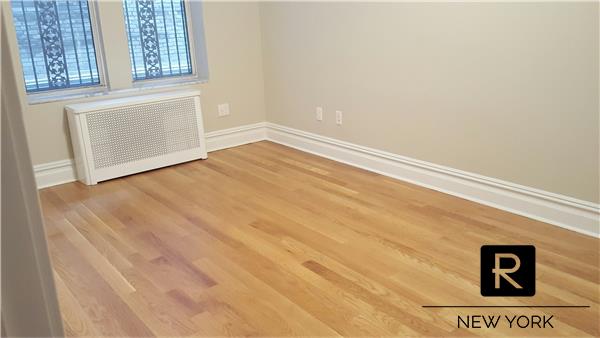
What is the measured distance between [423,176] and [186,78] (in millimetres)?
2300

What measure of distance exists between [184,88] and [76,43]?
0.89 metres

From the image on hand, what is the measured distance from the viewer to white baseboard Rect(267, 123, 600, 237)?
266 centimetres

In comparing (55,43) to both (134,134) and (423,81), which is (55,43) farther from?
(423,81)

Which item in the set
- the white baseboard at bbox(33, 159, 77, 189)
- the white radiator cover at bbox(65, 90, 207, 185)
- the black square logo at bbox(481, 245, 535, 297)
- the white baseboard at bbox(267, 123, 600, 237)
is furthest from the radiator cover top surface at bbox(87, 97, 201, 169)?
the black square logo at bbox(481, 245, 535, 297)

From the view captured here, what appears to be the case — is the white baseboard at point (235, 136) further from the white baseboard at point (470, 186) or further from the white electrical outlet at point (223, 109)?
the white baseboard at point (470, 186)

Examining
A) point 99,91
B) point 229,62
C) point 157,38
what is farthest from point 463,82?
point 99,91

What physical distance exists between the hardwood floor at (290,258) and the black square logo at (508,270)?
44mm

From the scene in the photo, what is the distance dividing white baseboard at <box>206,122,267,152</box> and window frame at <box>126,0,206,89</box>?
20.0 inches

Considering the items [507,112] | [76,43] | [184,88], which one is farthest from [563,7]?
[76,43]

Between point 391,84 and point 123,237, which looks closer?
point 123,237

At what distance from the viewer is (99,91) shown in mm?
3947

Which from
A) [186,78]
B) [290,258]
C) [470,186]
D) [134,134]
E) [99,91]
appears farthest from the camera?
[186,78]

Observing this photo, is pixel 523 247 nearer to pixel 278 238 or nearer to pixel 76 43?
pixel 278 238

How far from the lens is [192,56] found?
4.46 m
